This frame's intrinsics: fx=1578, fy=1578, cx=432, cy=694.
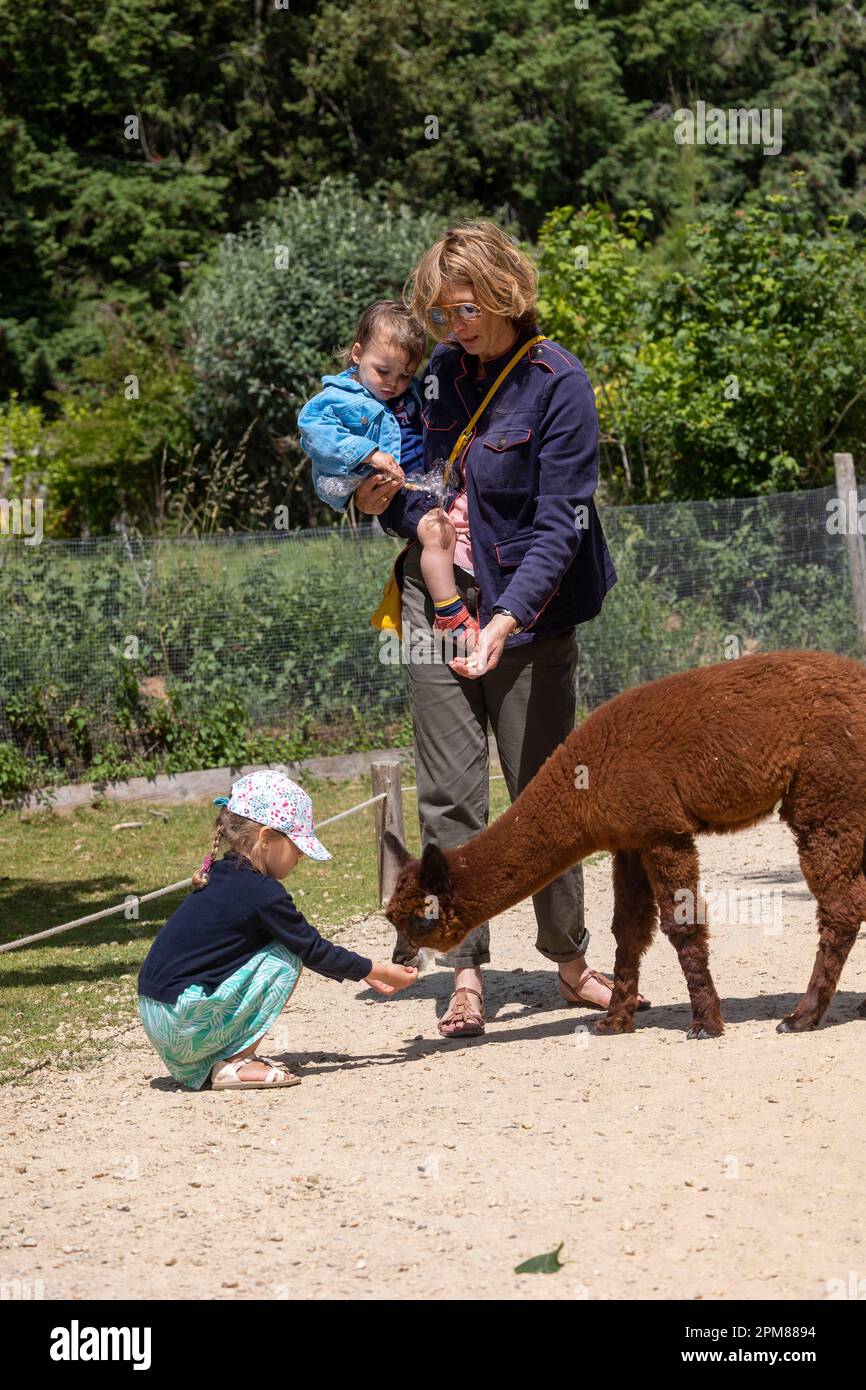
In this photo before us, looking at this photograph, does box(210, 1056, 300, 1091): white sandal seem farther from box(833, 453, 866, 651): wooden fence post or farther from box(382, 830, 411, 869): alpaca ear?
box(833, 453, 866, 651): wooden fence post

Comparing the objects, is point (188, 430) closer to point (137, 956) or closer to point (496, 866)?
point (137, 956)

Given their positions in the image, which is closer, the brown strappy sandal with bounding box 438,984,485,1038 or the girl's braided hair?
the girl's braided hair

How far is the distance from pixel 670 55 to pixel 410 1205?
3652 cm

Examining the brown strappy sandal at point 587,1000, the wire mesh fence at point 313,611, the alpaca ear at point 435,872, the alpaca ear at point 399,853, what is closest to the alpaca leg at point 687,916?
the brown strappy sandal at point 587,1000

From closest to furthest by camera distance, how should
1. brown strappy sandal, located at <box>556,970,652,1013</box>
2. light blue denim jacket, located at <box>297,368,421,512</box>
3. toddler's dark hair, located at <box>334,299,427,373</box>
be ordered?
light blue denim jacket, located at <box>297,368,421,512</box>
toddler's dark hair, located at <box>334,299,427,373</box>
brown strappy sandal, located at <box>556,970,652,1013</box>

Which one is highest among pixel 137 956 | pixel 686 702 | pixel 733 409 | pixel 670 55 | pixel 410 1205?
pixel 670 55

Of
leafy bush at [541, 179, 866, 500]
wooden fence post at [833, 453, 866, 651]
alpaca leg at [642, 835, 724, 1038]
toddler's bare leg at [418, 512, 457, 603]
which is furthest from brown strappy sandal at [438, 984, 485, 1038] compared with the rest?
leafy bush at [541, 179, 866, 500]

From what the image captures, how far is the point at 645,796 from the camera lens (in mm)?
5348

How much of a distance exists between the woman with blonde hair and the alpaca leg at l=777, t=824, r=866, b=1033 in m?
0.91

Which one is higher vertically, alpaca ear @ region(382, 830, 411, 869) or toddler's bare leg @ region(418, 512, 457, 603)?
toddler's bare leg @ region(418, 512, 457, 603)

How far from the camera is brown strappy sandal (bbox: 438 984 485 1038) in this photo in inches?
235

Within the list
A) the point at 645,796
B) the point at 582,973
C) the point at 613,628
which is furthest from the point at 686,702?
the point at 613,628

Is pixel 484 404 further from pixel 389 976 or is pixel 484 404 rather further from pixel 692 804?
pixel 389 976

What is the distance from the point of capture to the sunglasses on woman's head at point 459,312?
215 inches
